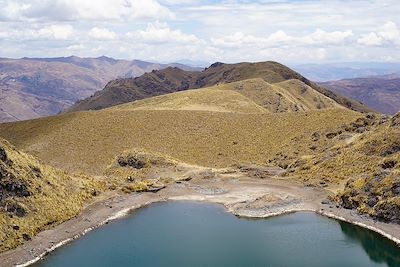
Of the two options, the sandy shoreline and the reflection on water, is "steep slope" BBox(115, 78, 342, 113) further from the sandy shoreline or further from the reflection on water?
the reflection on water

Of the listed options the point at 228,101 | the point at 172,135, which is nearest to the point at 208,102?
the point at 228,101

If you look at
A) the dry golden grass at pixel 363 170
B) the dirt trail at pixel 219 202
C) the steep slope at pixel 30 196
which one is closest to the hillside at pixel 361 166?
the dry golden grass at pixel 363 170

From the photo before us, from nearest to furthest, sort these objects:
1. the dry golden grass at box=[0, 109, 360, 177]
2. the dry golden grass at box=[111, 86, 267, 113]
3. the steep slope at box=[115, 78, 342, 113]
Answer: the dry golden grass at box=[0, 109, 360, 177]
the dry golden grass at box=[111, 86, 267, 113]
the steep slope at box=[115, 78, 342, 113]

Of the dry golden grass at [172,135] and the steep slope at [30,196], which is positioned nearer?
the steep slope at [30,196]

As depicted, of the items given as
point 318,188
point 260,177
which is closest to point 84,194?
point 260,177

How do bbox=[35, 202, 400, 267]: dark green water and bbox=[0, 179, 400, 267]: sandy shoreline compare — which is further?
bbox=[0, 179, 400, 267]: sandy shoreline

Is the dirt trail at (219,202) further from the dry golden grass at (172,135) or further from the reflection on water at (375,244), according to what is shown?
the dry golden grass at (172,135)

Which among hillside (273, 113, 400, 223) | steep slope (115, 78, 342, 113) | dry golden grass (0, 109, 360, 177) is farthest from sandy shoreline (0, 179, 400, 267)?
steep slope (115, 78, 342, 113)

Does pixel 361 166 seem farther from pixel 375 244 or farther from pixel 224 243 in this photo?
pixel 224 243
